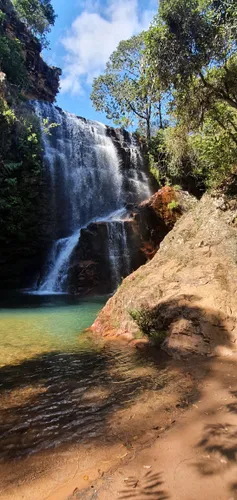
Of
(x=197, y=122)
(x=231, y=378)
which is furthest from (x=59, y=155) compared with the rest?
(x=231, y=378)

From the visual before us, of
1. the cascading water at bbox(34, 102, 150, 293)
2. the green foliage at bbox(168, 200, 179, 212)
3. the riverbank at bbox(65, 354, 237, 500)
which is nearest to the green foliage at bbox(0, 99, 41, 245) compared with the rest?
the cascading water at bbox(34, 102, 150, 293)

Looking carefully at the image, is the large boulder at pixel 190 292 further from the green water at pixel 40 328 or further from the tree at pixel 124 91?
the tree at pixel 124 91

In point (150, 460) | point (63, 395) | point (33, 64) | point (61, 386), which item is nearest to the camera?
point (150, 460)

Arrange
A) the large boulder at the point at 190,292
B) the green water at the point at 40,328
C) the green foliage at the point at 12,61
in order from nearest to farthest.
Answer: the large boulder at the point at 190,292, the green water at the point at 40,328, the green foliage at the point at 12,61

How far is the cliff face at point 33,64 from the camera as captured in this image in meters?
33.9

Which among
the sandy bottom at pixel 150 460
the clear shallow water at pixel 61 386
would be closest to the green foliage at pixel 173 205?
the clear shallow water at pixel 61 386

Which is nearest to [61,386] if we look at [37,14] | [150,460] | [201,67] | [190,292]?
[150,460]

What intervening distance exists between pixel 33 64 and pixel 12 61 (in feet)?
37.3

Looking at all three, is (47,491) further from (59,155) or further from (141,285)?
(59,155)

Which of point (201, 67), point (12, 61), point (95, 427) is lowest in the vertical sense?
point (95, 427)

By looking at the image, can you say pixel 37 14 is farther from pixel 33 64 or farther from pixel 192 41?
pixel 192 41

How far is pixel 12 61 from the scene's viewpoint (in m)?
27.9

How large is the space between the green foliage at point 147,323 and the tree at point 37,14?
4596cm

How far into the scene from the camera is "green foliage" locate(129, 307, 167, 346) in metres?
6.58
